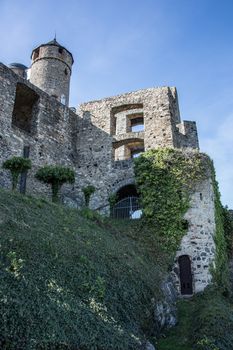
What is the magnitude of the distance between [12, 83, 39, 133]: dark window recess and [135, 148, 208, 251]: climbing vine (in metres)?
6.45

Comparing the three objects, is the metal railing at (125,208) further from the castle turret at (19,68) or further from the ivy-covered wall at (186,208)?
the castle turret at (19,68)

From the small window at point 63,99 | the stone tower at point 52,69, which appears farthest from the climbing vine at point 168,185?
the stone tower at point 52,69

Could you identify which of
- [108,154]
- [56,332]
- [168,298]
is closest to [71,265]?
[56,332]

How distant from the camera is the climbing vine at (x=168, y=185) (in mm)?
13789

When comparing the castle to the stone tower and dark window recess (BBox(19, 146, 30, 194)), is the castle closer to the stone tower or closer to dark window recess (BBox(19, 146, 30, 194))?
dark window recess (BBox(19, 146, 30, 194))

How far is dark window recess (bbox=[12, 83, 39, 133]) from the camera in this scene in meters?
18.6

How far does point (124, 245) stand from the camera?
38.6ft

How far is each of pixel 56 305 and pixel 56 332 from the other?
0.60m

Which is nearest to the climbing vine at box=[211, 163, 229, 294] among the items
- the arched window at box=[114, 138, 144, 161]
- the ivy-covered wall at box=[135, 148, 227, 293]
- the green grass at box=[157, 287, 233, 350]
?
the ivy-covered wall at box=[135, 148, 227, 293]

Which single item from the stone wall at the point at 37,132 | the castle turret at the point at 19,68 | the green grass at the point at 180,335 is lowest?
the green grass at the point at 180,335

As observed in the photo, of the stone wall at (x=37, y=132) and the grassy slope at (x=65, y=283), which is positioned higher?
the stone wall at (x=37, y=132)

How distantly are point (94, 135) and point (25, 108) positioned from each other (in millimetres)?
3702

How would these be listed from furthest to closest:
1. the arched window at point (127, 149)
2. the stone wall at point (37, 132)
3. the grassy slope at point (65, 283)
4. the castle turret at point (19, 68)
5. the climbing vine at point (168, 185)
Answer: the castle turret at point (19, 68) < the arched window at point (127, 149) < the stone wall at point (37, 132) < the climbing vine at point (168, 185) < the grassy slope at point (65, 283)

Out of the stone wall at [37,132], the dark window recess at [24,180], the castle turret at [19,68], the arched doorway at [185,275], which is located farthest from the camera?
the castle turret at [19,68]
